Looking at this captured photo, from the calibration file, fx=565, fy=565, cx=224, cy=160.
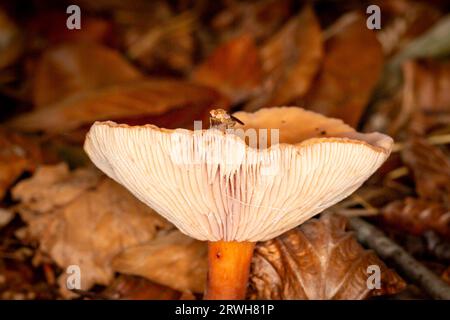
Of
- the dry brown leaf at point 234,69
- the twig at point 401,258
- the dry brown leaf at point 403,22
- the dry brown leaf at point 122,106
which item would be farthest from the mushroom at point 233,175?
the dry brown leaf at point 403,22

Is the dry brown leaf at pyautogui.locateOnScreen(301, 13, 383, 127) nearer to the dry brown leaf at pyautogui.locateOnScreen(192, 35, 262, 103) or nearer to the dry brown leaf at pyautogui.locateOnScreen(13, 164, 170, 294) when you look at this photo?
the dry brown leaf at pyautogui.locateOnScreen(192, 35, 262, 103)

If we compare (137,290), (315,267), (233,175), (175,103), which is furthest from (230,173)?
(175,103)

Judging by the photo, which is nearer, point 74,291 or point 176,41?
point 74,291

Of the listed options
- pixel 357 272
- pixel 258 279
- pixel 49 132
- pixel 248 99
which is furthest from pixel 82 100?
pixel 357 272

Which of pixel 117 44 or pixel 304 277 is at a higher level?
pixel 117 44

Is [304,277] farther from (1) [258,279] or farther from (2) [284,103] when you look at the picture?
(2) [284,103]

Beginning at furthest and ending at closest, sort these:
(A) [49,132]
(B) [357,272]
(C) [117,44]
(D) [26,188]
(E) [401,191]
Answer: (C) [117,44] → (A) [49,132] → (E) [401,191] → (D) [26,188] → (B) [357,272]

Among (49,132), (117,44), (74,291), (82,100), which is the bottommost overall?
(74,291)
